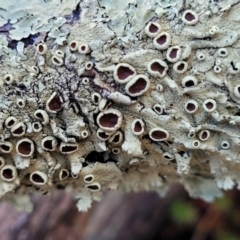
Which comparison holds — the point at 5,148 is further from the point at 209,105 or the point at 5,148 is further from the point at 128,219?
the point at 128,219

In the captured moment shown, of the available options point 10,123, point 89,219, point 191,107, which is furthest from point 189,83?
point 89,219

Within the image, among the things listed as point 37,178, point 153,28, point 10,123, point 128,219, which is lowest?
point 128,219

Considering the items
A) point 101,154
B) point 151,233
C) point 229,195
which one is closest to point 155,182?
point 101,154

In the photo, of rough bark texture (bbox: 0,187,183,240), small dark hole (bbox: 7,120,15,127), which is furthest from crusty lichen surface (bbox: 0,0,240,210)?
rough bark texture (bbox: 0,187,183,240)

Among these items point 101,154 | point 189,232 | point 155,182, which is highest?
point 101,154

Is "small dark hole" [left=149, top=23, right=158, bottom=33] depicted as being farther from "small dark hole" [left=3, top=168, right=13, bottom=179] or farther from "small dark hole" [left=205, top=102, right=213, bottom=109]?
"small dark hole" [left=3, top=168, right=13, bottom=179]

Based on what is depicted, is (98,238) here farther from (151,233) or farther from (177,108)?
(177,108)
